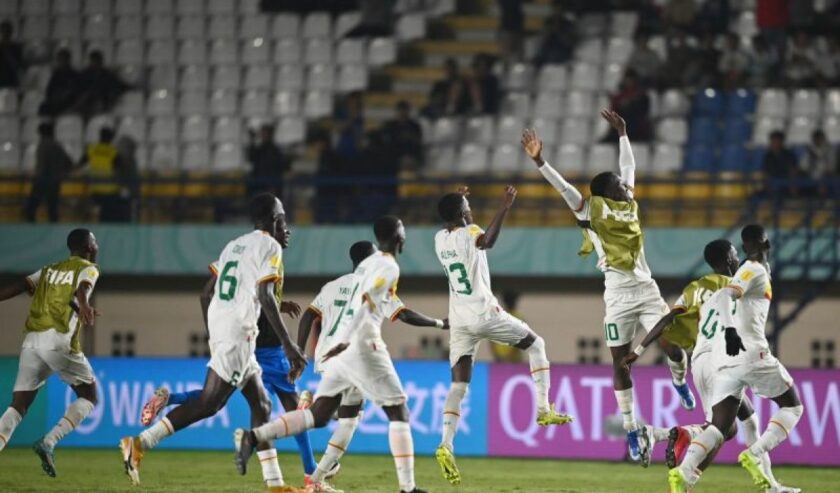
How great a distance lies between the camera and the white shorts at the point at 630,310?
13484 millimetres

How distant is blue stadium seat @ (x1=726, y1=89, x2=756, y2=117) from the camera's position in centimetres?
2322

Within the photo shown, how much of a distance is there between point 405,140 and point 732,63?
4957 millimetres

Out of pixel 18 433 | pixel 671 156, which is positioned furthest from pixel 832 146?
pixel 18 433

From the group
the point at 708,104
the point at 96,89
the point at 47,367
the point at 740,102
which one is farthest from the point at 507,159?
the point at 47,367

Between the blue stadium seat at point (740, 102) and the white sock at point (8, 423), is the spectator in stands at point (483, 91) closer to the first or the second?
the blue stadium seat at point (740, 102)

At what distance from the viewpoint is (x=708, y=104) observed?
2333cm

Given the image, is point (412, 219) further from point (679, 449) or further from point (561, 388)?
point (679, 449)

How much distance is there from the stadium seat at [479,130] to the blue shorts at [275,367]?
11.4 meters

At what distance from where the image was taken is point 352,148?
76.4 feet

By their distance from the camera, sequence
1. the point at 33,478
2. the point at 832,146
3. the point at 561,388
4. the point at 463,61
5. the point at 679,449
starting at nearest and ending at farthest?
the point at 679,449, the point at 33,478, the point at 561,388, the point at 832,146, the point at 463,61

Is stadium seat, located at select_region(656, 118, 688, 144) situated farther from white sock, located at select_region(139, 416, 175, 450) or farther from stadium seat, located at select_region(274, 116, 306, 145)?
white sock, located at select_region(139, 416, 175, 450)

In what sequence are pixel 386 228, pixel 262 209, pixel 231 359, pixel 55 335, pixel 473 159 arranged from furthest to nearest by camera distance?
pixel 473 159 < pixel 55 335 < pixel 262 209 < pixel 231 359 < pixel 386 228

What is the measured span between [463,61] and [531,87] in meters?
1.85

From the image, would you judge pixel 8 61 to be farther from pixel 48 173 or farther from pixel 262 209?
pixel 262 209
